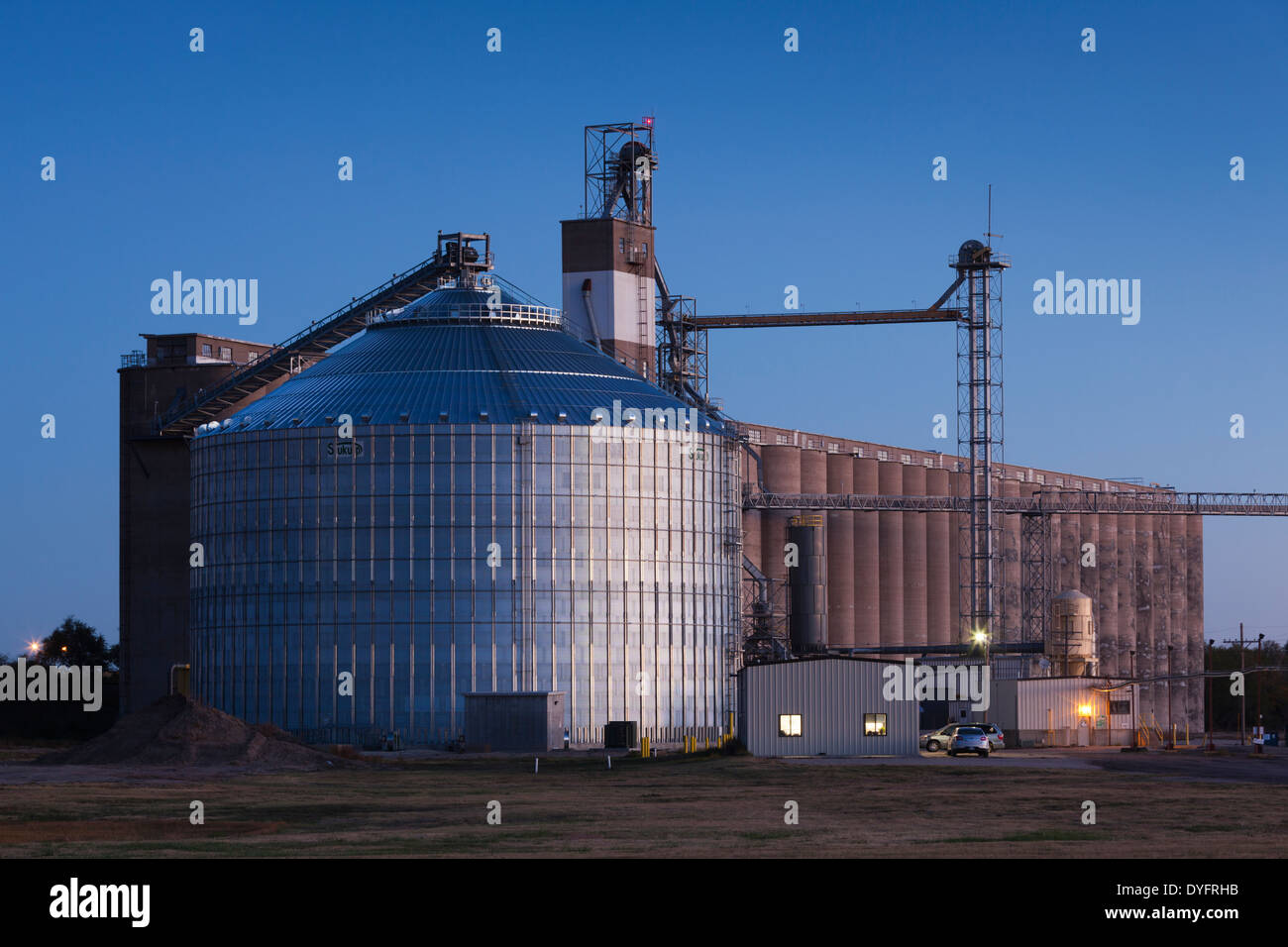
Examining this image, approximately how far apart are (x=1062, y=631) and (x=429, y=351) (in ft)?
147

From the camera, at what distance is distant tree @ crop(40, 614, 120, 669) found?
6585 inches

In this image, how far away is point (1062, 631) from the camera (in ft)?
389

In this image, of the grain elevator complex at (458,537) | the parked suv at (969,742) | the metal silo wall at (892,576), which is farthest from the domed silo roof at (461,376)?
the metal silo wall at (892,576)

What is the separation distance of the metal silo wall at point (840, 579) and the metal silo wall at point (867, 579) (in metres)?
1.21

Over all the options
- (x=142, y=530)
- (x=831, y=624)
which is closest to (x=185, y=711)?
(x=142, y=530)

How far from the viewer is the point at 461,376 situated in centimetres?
10500

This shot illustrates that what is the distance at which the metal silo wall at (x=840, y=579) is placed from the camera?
472 ft

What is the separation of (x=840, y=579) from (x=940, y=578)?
19.2 meters

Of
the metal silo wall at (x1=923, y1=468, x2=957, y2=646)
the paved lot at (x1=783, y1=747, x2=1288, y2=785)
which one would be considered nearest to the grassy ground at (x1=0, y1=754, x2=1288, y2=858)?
the paved lot at (x1=783, y1=747, x2=1288, y2=785)

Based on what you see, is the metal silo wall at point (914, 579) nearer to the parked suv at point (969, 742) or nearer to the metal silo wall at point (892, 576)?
the metal silo wall at point (892, 576)

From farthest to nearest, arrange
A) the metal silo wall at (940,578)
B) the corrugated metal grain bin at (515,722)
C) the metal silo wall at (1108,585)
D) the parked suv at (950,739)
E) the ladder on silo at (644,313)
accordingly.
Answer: the metal silo wall at (1108,585)
the metal silo wall at (940,578)
the ladder on silo at (644,313)
the corrugated metal grain bin at (515,722)
the parked suv at (950,739)

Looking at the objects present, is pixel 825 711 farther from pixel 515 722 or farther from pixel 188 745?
pixel 188 745

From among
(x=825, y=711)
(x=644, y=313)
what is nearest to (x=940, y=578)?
(x=644, y=313)
